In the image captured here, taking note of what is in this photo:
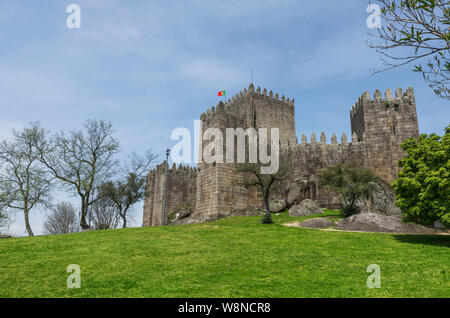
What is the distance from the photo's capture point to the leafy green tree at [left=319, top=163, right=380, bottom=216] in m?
28.5

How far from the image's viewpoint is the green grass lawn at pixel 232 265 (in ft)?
32.3

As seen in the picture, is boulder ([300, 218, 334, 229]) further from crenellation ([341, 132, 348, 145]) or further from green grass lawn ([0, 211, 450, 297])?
crenellation ([341, 132, 348, 145])

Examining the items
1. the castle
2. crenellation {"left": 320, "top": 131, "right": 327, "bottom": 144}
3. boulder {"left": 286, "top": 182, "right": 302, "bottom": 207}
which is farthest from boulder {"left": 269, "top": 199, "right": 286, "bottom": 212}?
crenellation {"left": 320, "top": 131, "right": 327, "bottom": 144}

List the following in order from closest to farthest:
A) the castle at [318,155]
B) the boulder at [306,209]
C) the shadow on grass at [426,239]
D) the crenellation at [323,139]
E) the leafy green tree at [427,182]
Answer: the leafy green tree at [427,182]
the shadow on grass at [426,239]
the boulder at [306,209]
the castle at [318,155]
the crenellation at [323,139]

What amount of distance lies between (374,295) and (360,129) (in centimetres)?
3266

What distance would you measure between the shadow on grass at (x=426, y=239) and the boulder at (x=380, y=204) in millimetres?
8482

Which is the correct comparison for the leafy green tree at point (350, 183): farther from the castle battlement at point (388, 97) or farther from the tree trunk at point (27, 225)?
the tree trunk at point (27, 225)

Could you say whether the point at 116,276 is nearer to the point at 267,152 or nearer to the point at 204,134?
the point at 204,134

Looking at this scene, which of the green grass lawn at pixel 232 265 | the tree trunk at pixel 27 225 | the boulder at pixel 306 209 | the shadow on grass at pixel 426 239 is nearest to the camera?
the green grass lawn at pixel 232 265

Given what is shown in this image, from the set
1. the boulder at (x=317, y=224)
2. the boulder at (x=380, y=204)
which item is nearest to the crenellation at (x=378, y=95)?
the boulder at (x=380, y=204)

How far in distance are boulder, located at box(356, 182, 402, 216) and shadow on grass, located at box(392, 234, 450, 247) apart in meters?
8.48

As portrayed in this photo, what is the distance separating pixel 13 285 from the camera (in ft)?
36.3

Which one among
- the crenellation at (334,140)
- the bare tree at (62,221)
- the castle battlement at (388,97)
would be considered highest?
the castle battlement at (388,97)
